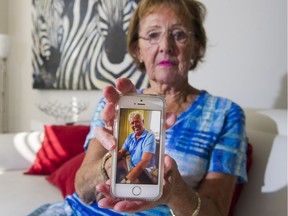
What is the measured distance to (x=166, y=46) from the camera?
917 mm

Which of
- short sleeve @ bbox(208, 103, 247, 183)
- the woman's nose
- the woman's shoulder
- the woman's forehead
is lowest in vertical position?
short sleeve @ bbox(208, 103, 247, 183)

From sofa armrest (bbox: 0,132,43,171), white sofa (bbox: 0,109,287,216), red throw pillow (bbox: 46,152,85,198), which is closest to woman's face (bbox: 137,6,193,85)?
white sofa (bbox: 0,109,287,216)

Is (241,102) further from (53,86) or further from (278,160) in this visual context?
(53,86)

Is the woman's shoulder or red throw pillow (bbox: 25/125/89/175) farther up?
the woman's shoulder

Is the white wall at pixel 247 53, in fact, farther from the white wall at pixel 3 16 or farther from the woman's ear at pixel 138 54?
the white wall at pixel 3 16

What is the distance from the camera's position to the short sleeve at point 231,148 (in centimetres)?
85

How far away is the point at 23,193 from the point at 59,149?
329mm

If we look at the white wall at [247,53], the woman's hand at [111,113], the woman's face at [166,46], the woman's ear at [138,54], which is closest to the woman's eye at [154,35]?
the woman's face at [166,46]

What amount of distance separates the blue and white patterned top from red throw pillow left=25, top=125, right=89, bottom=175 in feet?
2.46

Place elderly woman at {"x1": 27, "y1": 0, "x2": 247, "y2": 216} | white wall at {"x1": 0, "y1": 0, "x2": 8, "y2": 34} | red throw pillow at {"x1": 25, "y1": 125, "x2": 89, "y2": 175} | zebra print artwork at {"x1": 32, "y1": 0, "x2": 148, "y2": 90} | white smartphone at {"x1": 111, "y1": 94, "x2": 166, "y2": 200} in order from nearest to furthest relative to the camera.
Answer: white smartphone at {"x1": 111, "y1": 94, "x2": 166, "y2": 200}
elderly woman at {"x1": 27, "y1": 0, "x2": 247, "y2": 216}
red throw pillow at {"x1": 25, "y1": 125, "x2": 89, "y2": 175}
zebra print artwork at {"x1": 32, "y1": 0, "x2": 148, "y2": 90}
white wall at {"x1": 0, "y1": 0, "x2": 8, "y2": 34}

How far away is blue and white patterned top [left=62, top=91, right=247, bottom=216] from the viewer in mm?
857

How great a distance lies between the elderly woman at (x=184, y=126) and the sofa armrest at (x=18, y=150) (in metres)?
0.92

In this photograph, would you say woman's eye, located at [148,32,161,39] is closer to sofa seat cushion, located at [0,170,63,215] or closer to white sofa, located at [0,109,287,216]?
white sofa, located at [0,109,287,216]

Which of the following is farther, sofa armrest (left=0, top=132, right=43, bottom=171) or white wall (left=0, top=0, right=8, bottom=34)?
white wall (left=0, top=0, right=8, bottom=34)
